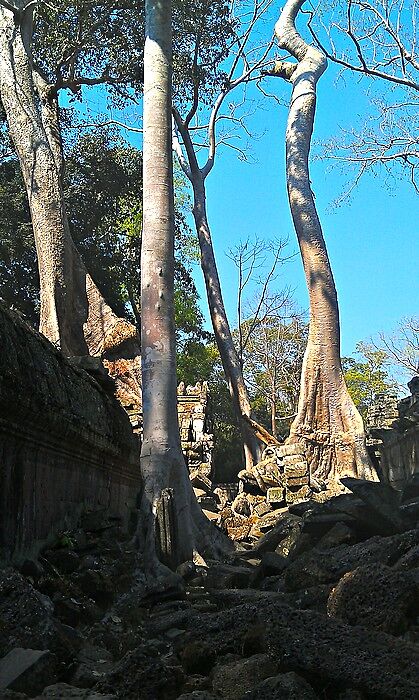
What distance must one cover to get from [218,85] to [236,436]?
11.7 meters

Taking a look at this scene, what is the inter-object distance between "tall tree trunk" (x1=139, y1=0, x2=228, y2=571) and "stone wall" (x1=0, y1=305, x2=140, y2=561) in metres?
1.12

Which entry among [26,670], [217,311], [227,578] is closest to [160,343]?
[227,578]

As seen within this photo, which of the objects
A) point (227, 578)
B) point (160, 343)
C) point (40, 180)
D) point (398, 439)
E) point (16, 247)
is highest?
point (16, 247)

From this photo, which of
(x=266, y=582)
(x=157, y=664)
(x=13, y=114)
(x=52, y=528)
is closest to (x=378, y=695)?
(x=157, y=664)

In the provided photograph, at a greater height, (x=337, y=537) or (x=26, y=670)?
(x=337, y=537)

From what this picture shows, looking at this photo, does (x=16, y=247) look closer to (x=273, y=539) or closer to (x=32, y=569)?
(x=273, y=539)

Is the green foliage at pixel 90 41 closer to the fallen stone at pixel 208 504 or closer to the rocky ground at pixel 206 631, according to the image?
the fallen stone at pixel 208 504

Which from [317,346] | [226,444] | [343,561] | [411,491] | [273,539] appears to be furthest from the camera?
[226,444]

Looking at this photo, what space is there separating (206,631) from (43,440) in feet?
3.65

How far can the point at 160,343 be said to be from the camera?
21.6ft

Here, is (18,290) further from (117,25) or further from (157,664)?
(157,664)

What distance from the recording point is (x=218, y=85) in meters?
17.9

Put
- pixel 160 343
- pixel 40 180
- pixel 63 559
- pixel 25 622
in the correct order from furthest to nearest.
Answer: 1. pixel 40 180
2. pixel 160 343
3. pixel 63 559
4. pixel 25 622

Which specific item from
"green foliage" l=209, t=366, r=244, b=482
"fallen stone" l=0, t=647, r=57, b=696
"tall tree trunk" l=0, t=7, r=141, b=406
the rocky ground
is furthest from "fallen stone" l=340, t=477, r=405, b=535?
"green foliage" l=209, t=366, r=244, b=482
